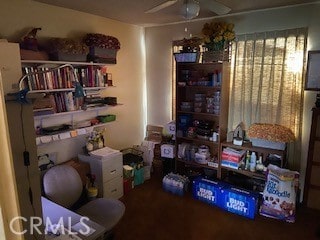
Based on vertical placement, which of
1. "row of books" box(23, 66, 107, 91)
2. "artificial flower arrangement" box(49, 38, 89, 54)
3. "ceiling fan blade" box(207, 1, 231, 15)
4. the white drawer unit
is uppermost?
"ceiling fan blade" box(207, 1, 231, 15)

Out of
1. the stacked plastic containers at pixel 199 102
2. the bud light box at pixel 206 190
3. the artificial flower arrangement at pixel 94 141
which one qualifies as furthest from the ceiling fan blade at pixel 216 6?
the artificial flower arrangement at pixel 94 141

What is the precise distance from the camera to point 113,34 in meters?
3.55

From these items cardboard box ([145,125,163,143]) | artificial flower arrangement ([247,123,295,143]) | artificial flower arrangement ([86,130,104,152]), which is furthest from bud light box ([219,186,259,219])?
artificial flower arrangement ([86,130,104,152])

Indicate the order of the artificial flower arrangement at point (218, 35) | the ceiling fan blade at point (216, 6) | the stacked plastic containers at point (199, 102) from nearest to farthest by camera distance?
the ceiling fan blade at point (216, 6)
the artificial flower arrangement at point (218, 35)
the stacked plastic containers at point (199, 102)

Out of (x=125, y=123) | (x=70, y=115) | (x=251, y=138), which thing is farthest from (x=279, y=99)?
(x=70, y=115)

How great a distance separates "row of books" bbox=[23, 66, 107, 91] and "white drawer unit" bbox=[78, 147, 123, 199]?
3.00 feet

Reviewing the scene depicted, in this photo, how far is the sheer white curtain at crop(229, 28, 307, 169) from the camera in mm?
2801

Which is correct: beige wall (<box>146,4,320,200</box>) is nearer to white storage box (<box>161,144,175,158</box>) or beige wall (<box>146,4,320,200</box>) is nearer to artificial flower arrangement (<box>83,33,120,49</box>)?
white storage box (<box>161,144,175,158</box>)

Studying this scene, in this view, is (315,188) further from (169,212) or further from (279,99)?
(169,212)

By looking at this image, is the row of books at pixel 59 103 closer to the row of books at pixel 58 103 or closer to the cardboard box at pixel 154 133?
the row of books at pixel 58 103

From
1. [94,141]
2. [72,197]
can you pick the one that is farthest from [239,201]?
[94,141]

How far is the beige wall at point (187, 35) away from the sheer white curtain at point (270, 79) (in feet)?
0.25

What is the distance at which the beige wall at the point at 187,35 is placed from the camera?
269 centimetres

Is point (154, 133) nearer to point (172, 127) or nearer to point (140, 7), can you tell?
point (172, 127)
